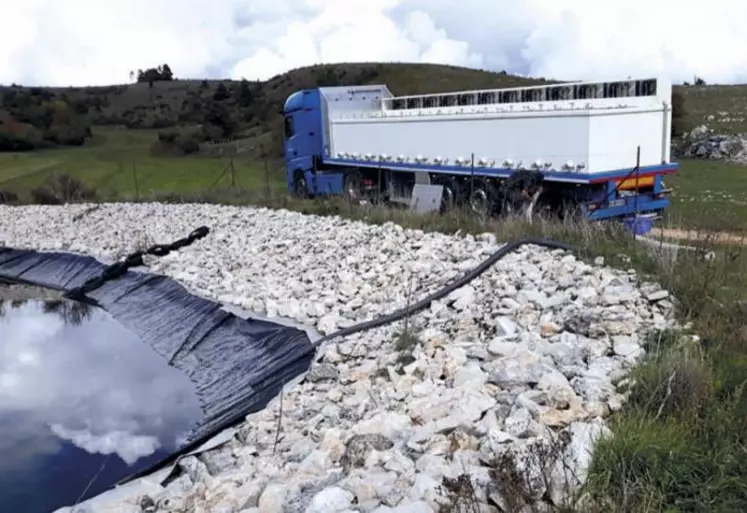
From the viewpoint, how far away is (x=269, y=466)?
193 inches

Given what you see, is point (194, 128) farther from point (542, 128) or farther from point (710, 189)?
point (542, 128)

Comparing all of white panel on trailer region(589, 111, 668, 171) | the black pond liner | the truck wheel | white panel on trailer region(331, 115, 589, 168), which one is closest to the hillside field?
the truck wheel

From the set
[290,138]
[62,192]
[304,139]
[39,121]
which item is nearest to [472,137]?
[304,139]

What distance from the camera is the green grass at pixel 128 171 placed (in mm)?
30688

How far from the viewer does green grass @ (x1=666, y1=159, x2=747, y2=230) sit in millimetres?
14779

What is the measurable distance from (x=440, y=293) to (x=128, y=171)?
32.6m

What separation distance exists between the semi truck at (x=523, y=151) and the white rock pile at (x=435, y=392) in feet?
10.6

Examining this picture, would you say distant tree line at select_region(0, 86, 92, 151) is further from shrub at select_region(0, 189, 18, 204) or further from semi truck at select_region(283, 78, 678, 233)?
semi truck at select_region(283, 78, 678, 233)

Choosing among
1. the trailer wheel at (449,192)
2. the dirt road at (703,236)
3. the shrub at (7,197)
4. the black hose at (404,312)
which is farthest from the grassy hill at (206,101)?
the black hose at (404,312)

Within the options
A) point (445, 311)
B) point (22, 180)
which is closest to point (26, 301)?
point (445, 311)

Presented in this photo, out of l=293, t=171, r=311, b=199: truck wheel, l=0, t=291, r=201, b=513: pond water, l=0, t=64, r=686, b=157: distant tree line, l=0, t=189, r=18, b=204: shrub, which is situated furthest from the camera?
l=0, t=64, r=686, b=157: distant tree line

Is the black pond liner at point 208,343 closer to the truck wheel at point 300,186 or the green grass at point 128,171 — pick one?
the truck wheel at point 300,186

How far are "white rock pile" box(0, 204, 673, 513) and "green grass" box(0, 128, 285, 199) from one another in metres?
17.3

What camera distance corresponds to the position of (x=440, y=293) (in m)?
8.12
